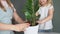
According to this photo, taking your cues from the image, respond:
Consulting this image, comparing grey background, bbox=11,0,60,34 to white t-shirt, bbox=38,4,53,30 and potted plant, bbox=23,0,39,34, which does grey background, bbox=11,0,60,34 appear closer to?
white t-shirt, bbox=38,4,53,30

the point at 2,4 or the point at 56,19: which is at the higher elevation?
the point at 2,4

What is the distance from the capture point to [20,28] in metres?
0.87

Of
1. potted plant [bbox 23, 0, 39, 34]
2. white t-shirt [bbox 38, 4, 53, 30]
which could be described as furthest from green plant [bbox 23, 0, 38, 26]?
white t-shirt [bbox 38, 4, 53, 30]

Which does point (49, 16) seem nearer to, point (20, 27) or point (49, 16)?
point (49, 16)

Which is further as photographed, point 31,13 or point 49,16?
point 49,16

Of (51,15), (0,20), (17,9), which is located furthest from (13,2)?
(51,15)

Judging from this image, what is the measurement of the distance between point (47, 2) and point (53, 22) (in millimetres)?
157

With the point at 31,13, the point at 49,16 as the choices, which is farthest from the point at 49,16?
the point at 31,13

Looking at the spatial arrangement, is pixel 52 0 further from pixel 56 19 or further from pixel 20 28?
pixel 20 28

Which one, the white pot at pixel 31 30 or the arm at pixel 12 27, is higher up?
the arm at pixel 12 27

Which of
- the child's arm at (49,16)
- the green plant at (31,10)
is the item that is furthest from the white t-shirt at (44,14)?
the green plant at (31,10)

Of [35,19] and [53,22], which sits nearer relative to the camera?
[35,19]

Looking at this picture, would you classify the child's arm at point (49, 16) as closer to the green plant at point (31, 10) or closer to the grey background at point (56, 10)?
the grey background at point (56, 10)

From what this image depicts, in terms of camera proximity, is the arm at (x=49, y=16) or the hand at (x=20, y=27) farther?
the arm at (x=49, y=16)
